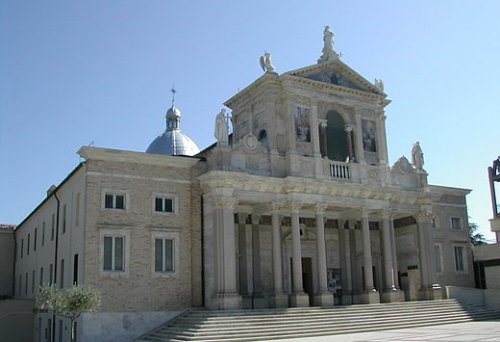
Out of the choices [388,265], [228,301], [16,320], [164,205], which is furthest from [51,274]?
[388,265]

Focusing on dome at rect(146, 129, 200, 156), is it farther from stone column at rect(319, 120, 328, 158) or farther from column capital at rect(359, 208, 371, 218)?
column capital at rect(359, 208, 371, 218)

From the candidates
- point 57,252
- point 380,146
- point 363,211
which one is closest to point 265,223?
point 363,211

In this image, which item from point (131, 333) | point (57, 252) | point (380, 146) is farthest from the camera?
point (380, 146)

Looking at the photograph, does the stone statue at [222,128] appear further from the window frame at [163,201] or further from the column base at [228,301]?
the column base at [228,301]

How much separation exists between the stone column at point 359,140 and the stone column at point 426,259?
561 cm

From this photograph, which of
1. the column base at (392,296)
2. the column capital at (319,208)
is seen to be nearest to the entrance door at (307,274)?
the column base at (392,296)

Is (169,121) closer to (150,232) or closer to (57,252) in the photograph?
(57,252)

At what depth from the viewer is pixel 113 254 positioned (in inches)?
1134

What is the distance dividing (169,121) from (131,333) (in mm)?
32139

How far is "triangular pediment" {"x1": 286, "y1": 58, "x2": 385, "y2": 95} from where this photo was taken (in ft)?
114

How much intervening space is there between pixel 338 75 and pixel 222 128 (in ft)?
29.9

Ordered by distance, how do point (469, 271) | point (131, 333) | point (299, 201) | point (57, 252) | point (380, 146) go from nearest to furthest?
1. point (131, 333)
2. point (299, 201)
3. point (57, 252)
4. point (380, 146)
5. point (469, 271)

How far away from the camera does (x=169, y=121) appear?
5766 cm

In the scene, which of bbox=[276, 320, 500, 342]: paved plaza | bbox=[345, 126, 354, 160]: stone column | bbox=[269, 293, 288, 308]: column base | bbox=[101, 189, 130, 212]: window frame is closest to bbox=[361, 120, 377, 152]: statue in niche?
bbox=[345, 126, 354, 160]: stone column
